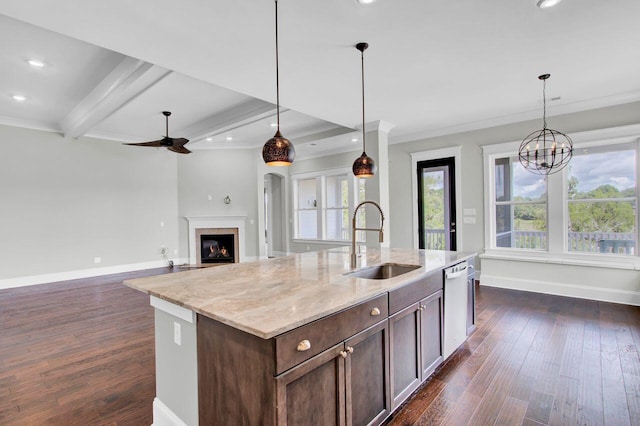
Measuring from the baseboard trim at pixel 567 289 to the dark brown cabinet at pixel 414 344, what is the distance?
10.7 ft

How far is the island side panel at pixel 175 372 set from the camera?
1.63 m

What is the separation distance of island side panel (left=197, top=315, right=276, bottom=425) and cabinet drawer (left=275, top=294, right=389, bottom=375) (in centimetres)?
5

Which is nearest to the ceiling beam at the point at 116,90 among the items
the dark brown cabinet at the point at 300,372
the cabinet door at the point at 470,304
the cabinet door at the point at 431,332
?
the dark brown cabinet at the point at 300,372

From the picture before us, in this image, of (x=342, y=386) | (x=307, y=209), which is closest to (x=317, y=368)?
(x=342, y=386)

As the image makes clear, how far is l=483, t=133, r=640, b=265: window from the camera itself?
419 centimetres

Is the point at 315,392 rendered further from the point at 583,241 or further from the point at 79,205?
the point at 79,205

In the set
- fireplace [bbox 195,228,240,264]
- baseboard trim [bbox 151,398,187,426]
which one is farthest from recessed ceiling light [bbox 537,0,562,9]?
fireplace [bbox 195,228,240,264]

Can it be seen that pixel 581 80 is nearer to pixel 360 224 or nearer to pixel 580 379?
pixel 580 379

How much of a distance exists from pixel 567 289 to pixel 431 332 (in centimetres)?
349

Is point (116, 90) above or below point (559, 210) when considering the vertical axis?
above

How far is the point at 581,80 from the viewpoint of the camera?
3494 millimetres

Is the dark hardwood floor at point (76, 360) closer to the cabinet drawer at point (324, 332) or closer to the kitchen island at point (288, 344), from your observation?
the kitchen island at point (288, 344)

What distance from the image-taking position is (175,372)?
5.75ft

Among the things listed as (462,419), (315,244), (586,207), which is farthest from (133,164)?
(586,207)
